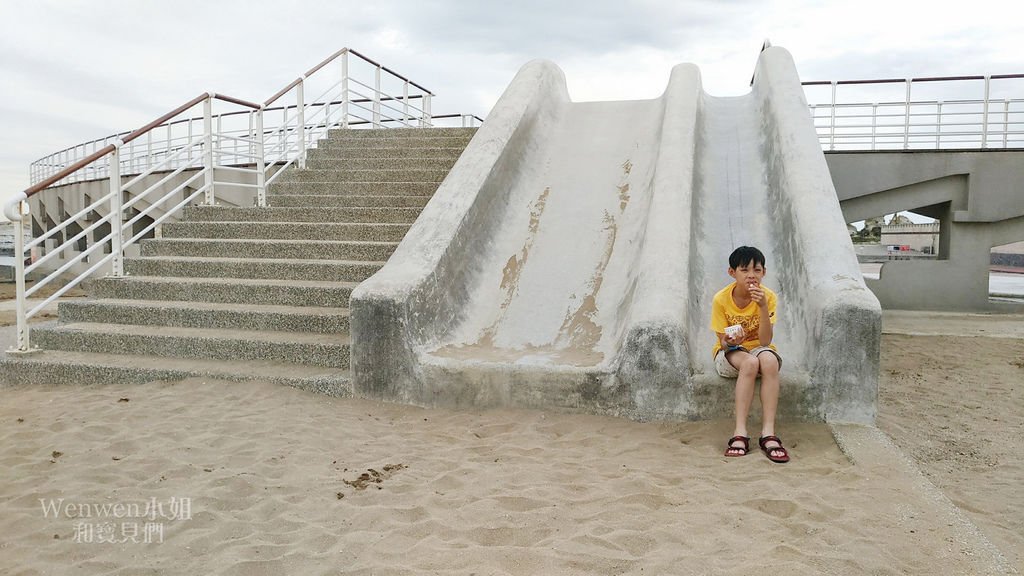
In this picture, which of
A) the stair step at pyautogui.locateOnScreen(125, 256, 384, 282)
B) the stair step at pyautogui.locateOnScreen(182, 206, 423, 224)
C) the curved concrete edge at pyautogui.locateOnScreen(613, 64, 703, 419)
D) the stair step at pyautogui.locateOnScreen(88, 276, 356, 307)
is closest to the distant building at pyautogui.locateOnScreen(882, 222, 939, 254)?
the stair step at pyautogui.locateOnScreen(182, 206, 423, 224)

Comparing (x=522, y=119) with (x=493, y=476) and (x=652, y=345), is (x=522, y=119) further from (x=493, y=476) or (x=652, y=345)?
(x=493, y=476)

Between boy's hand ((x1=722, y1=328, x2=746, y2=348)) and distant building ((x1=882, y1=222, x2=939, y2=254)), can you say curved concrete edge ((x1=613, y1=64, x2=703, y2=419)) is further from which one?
distant building ((x1=882, y1=222, x2=939, y2=254))

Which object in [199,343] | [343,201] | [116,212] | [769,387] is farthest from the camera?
[343,201]

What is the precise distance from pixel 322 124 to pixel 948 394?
24.9 feet

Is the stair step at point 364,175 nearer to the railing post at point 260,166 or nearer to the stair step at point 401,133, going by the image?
the railing post at point 260,166

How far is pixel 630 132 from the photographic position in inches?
297

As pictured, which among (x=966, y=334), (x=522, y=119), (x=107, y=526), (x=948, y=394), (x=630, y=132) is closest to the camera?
(x=107, y=526)

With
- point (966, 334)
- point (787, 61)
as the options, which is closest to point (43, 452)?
point (787, 61)

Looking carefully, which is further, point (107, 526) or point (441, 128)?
point (441, 128)

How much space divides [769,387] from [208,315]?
435 cm

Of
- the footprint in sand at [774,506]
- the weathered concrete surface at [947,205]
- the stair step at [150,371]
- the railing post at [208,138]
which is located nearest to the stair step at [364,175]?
the railing post at [208,138]

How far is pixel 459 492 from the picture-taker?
3209 millimetres

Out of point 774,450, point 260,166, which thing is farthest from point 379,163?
point 774,450

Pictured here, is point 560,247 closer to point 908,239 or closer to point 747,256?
point 747,256
